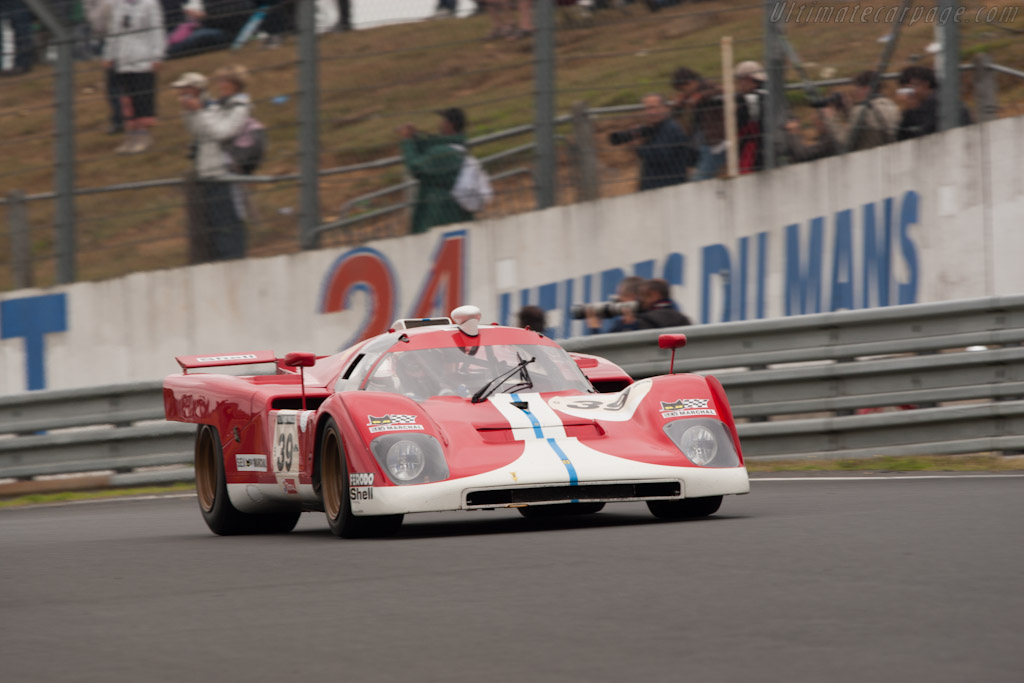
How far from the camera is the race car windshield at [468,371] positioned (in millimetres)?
8141

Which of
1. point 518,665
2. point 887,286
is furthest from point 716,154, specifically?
point 518,665

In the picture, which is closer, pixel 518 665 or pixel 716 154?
pixel 518 665

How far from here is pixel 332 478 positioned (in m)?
7.71

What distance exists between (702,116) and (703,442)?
5442 millimetres

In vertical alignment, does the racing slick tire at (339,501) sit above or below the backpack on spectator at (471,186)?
below

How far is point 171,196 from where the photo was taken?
551 inches

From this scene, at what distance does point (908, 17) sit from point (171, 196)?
19.7 feet

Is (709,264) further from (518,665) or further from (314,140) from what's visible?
(518,665)

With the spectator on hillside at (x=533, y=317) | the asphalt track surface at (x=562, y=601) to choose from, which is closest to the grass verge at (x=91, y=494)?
the spectator on hillside at (x=533, y=317)

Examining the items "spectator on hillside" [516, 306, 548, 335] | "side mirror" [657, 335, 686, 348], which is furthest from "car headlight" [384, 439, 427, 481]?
"spectator on hillside" [516, 306, 548, 335]

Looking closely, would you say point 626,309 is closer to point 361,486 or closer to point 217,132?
point 217,132

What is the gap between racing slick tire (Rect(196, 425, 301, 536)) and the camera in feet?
29.1

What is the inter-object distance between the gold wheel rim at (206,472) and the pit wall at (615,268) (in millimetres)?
4303

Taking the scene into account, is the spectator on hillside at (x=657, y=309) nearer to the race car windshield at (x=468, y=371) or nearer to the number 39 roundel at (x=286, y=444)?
the race car windshield at (x=468, y=371)
